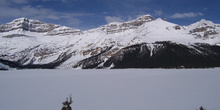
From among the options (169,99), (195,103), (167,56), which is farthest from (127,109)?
(167,56)

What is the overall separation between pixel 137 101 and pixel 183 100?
4948 millimetres

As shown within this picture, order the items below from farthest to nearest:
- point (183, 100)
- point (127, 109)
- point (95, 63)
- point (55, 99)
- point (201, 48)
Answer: point (95, 63) < point (201, 48) < point (55, 99) < point (183, 100) < point (127, 109)

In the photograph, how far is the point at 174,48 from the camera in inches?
7023

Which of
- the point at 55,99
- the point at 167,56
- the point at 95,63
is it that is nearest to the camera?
the point at 55,99

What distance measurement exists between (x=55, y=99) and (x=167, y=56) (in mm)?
158060

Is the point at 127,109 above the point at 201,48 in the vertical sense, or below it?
below

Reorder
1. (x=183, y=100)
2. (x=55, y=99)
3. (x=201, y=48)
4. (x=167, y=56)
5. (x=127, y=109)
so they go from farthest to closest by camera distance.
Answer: (x=201, y=48) → (x=167, y=56) → (x=55, y=99) → (x=183, y=100) → (x=127, y=109)

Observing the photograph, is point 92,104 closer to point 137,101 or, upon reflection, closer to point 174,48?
point 137,101

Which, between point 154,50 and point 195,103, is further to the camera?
point 154,50

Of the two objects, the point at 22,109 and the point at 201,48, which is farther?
the point at 201,48

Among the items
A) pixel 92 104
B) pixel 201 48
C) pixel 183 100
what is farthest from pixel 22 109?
pixel 201 48

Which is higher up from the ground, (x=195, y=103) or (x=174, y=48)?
(x=174, y=48)

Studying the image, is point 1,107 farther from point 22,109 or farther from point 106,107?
point 106,107

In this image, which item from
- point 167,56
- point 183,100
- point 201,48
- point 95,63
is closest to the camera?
point 183,100
